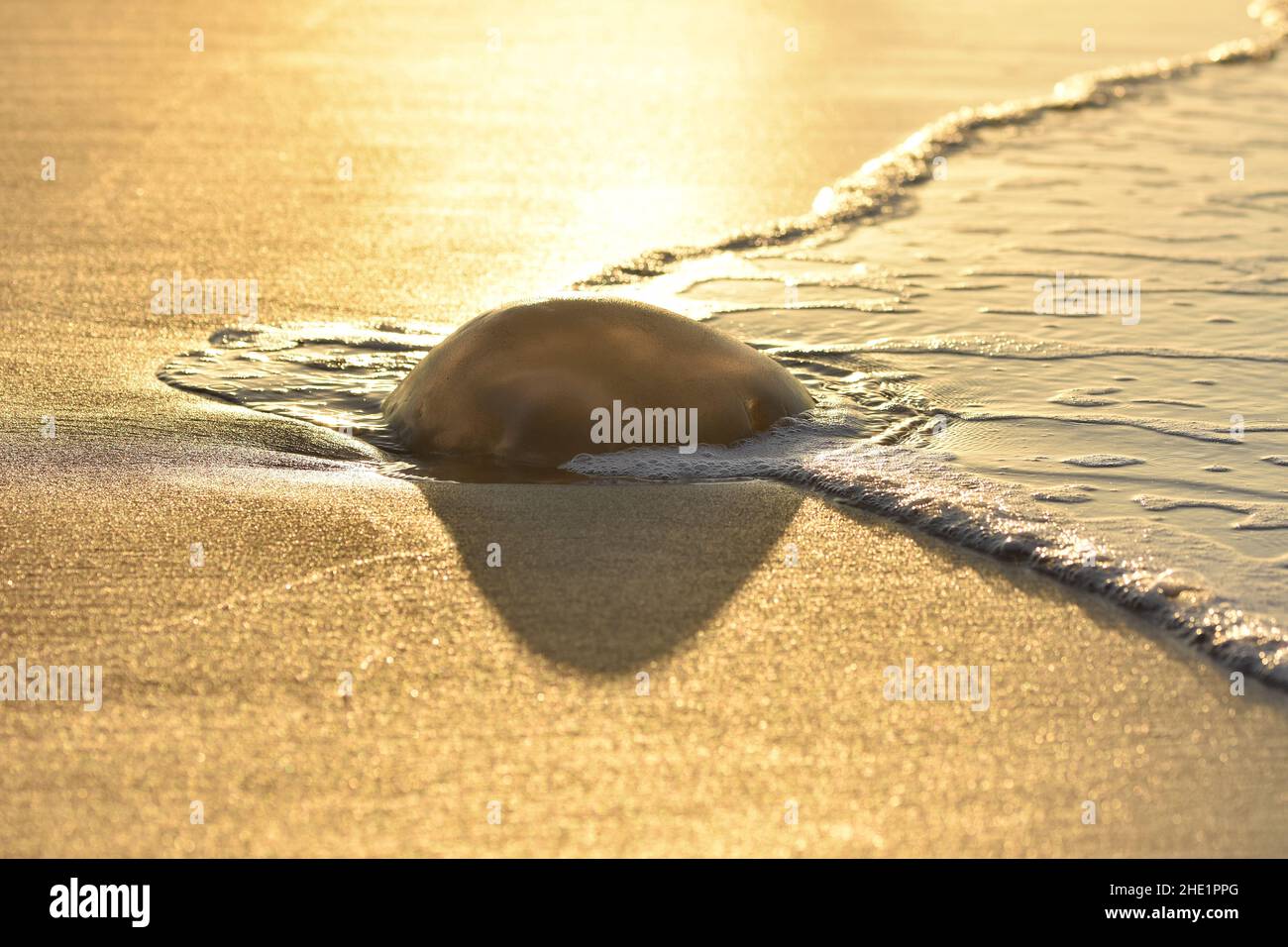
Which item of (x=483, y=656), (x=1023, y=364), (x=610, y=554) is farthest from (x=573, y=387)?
(x=1023, y=364)

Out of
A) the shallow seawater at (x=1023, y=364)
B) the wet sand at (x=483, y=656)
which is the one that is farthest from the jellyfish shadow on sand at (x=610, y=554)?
the shallow seawater at (x=1023, y=364)

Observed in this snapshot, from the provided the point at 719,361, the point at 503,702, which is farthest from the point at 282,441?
the point at 503,702

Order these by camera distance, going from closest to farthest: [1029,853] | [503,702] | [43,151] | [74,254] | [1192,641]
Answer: [1029,853]
[503,702]
[1192,641]
[74,254]
[43,151]

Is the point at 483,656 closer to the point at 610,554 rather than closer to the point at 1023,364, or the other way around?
the point at 610,554

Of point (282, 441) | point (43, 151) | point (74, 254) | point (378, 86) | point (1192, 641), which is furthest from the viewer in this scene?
point (378, 86)

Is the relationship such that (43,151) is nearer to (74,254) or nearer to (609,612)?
(74,254)

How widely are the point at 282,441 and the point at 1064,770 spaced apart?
7.22 ft

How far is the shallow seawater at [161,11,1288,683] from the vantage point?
3410 millimetres

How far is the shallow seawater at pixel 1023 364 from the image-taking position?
11.2 feet

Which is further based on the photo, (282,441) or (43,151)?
(43,151)

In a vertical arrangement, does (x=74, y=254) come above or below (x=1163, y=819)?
above

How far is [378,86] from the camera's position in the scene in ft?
30.4

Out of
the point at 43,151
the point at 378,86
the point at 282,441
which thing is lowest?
the point at 282,441

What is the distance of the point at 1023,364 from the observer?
478 centimetres
